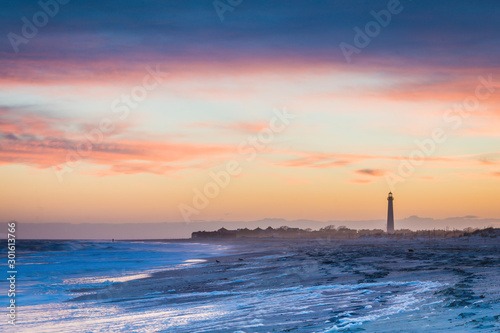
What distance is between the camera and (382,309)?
377 inches

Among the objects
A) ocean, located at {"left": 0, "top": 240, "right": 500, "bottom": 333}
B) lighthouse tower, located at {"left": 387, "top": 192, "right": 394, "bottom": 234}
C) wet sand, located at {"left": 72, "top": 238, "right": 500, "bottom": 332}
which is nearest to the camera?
wet sand, located at {"left": 72, "top": 238, "right": 500, "bottom": 332}

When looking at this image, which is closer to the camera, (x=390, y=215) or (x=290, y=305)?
(x=290, y=305)

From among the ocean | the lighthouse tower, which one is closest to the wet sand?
the ocean

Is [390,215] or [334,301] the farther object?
[390,215]

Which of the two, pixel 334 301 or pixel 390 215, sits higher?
pixel 390 215

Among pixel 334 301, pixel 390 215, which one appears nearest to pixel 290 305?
pixel 334 301

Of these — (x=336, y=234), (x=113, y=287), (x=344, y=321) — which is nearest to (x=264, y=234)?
(x=336, y=234)

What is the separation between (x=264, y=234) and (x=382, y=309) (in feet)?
592

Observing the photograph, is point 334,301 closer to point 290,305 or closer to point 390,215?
point 290,305

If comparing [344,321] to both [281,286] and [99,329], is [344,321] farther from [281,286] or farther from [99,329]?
[281,286]

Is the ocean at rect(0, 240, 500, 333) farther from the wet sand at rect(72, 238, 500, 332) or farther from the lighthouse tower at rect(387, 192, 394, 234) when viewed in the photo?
the lighthouse tower at rect(387, 192, 394, 234)

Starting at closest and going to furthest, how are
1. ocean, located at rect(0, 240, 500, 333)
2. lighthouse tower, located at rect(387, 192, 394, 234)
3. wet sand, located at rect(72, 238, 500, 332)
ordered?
wet sand, located at rect(72, 238, 500, 332) → ocean, located at rect(0, 240, 500, 333) → lighthouse tower, located at rect(387, 192, 394, 234)

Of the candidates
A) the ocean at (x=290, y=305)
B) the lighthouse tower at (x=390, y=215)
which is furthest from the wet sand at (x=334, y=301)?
the lighthouse tower at (x=390, y=215)

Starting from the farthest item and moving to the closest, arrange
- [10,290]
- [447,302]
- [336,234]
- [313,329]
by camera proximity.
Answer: [336,234], [10,290], [447,302], [313,329]
